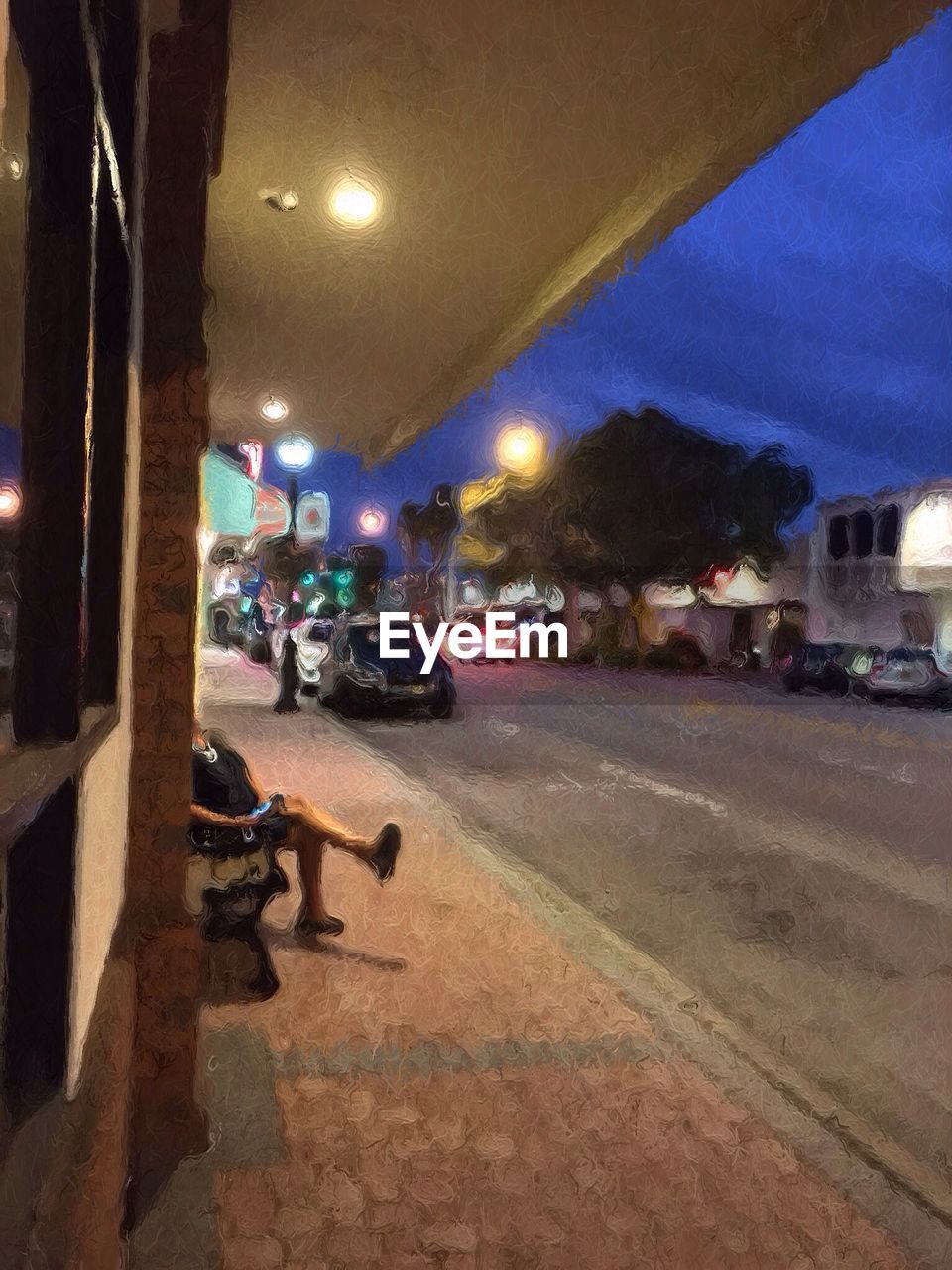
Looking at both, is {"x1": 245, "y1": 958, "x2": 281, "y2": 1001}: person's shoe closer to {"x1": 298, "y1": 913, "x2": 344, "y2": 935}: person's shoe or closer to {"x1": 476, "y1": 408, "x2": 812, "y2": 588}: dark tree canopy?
{"x1": 298, "y1": 913, "x2": 344, "y2": 935}: person's shoe

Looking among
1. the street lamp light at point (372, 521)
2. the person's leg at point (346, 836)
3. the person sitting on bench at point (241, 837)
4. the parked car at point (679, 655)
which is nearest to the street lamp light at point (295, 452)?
the street lamp light at point (372, 521)

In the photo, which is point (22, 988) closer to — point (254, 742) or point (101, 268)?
point (101, 268)

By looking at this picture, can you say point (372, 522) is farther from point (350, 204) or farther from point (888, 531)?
point (888, 531)

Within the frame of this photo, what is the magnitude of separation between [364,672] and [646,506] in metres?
0.76

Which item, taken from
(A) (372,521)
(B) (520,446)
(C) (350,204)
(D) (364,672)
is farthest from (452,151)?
(D) (364,672)

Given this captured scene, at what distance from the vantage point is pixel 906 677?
259 cm

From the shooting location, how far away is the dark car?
2012 mm

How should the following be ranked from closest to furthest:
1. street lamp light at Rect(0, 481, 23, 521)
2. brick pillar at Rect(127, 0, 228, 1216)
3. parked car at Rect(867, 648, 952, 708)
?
street lamp light at Rect(0, 481, 23, 521) → brick pillar at Rect(127, 0, 228, 1216) → parked car at Rect(867, 648, 952, 708)

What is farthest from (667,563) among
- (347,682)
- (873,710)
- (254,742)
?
(873,710)

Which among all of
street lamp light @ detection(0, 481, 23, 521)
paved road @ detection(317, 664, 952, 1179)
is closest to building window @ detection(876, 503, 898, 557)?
paved road @ detection(317, 664, 952, 1179)

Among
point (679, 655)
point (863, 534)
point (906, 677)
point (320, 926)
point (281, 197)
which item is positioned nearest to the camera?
point (281, 197)

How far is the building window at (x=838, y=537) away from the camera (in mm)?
2131

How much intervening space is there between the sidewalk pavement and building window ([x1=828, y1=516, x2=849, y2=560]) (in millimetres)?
1185

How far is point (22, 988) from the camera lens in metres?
0.65
